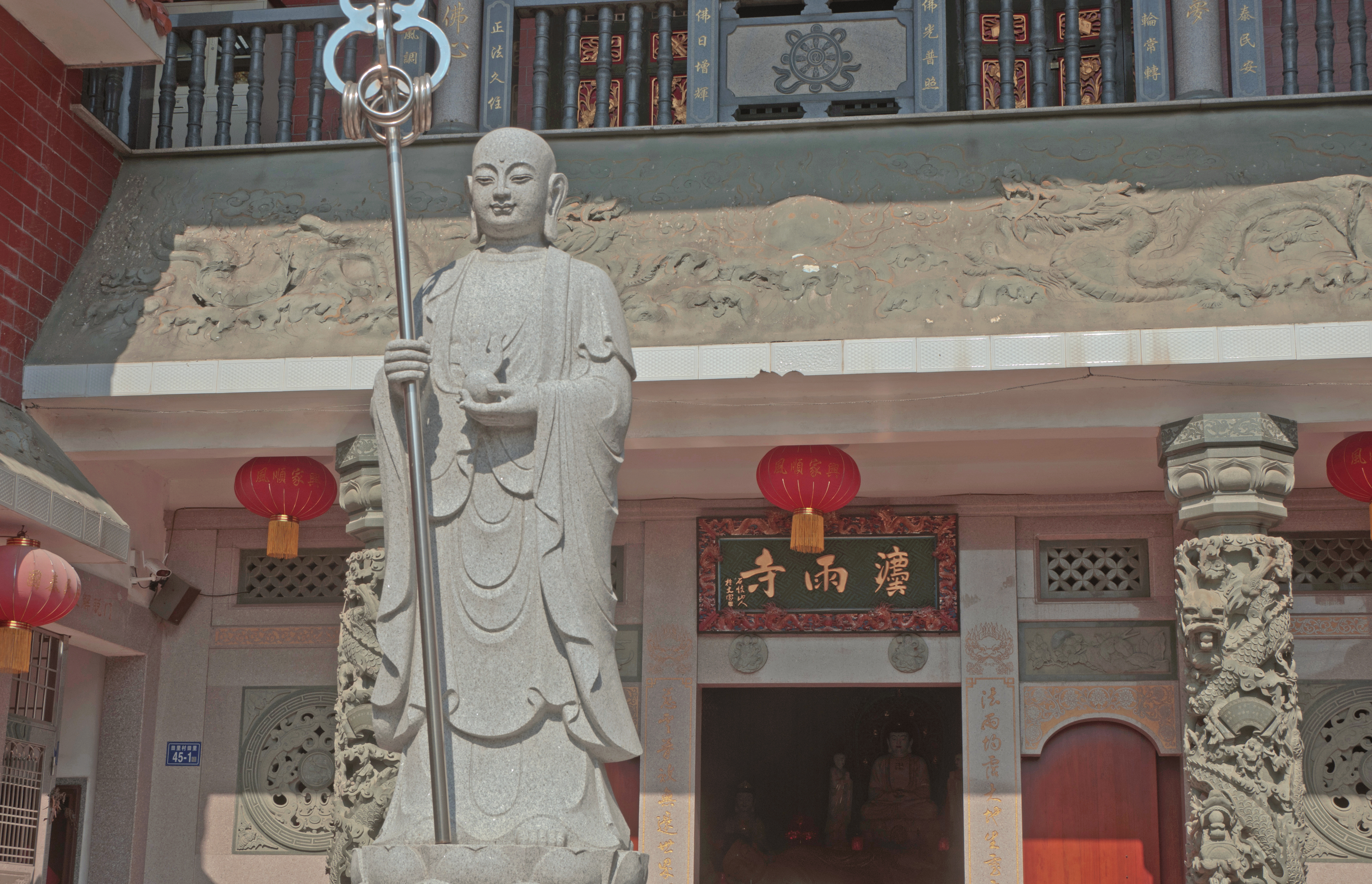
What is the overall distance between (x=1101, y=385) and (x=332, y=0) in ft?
14.0

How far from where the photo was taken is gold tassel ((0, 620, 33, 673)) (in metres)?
6.13

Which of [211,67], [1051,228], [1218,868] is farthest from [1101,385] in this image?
[211,67]

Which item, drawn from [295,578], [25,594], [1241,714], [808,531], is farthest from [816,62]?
[25,594]

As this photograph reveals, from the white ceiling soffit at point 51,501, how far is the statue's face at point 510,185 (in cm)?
311

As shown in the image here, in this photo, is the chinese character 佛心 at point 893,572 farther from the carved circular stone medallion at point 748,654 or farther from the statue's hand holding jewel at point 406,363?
the statue's hand holding jewel at point 406,363

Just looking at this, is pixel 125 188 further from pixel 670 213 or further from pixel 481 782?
pixel 481 782

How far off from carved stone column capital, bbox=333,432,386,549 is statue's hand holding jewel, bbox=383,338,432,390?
320 centimetres

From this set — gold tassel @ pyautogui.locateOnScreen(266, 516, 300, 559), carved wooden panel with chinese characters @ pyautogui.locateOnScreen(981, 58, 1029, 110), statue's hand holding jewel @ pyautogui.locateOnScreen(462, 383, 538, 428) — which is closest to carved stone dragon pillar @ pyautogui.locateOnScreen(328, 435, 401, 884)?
gold tassel @ pyautogui.locateOnScreen(266, 516, 300, 559)

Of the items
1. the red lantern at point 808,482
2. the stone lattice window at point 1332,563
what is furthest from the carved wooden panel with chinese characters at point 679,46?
the stone lattice window at point 1332,563

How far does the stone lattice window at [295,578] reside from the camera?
849 cm

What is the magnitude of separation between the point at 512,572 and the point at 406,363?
52cm

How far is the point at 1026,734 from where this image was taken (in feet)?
25.5

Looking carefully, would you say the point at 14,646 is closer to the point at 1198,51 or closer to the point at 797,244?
the point at 797,244

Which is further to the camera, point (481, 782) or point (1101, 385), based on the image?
point (1101, 385)
